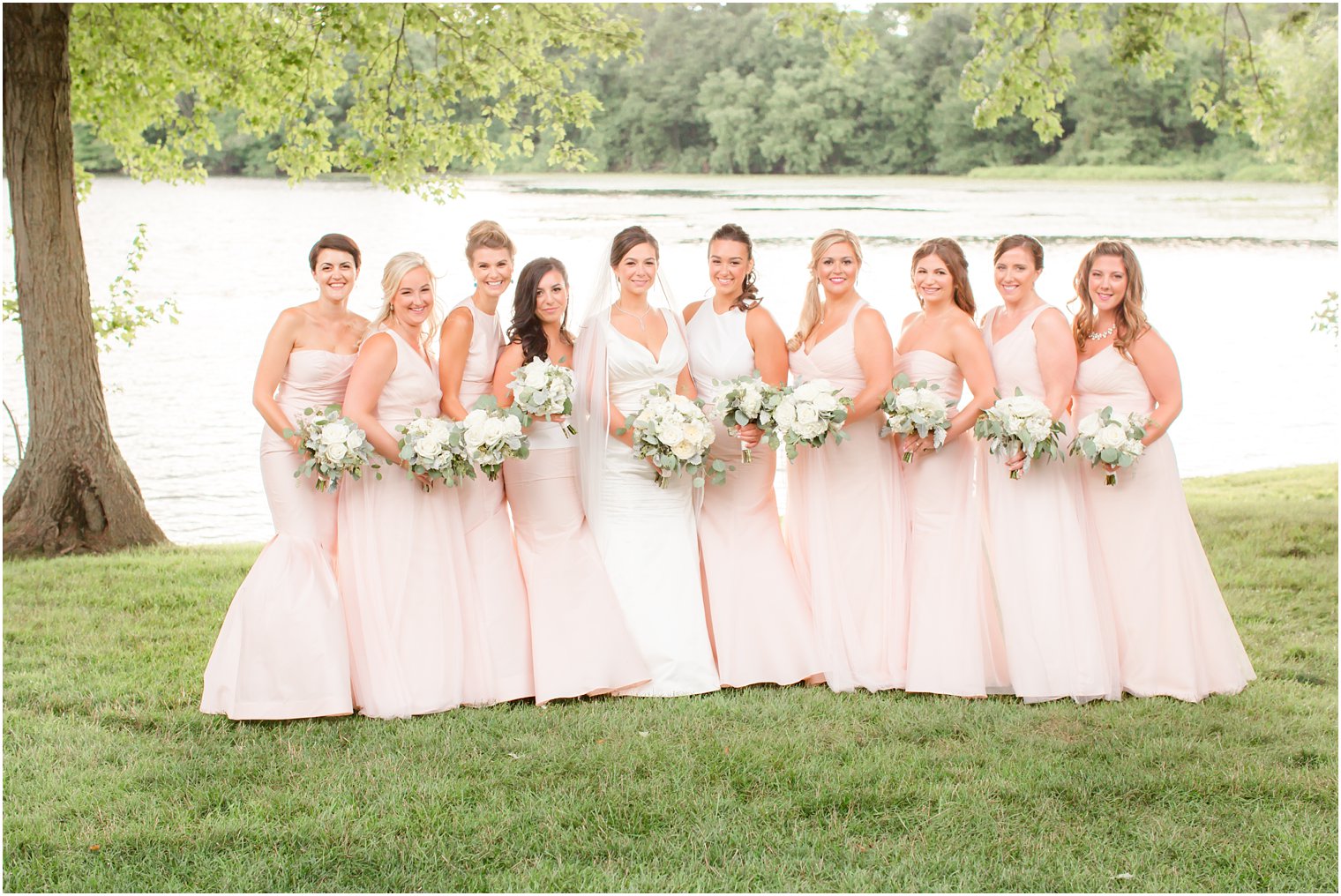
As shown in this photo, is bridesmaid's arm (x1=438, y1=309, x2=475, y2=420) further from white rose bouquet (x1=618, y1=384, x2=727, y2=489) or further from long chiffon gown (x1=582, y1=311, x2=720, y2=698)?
white rose bouquet (x1=618, y1=384, x2=727, y2=489)

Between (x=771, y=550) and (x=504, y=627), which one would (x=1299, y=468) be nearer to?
(x=771, y=550)

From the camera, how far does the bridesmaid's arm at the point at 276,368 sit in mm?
6812

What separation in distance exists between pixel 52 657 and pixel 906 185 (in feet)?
133

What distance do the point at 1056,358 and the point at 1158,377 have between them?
23.3 inches

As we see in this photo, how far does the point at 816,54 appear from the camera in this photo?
1576 inches

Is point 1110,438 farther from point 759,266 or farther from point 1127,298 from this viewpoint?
point 759,266

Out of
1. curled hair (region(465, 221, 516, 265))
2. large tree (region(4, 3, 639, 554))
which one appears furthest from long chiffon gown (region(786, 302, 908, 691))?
large tree (region(4, 3, 639, 554))

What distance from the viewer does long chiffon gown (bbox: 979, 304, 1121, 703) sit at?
22.8 ft

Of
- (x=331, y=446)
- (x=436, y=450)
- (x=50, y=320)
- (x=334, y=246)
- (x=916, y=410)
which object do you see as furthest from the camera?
(x=50, y=320)

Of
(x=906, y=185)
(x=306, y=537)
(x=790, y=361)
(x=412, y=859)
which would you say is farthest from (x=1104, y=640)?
(x=906, y=185)

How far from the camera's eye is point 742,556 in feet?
24.2

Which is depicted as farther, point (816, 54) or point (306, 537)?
point (816, 54)

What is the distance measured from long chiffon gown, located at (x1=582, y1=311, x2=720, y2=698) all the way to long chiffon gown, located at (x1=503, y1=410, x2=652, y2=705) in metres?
0.10

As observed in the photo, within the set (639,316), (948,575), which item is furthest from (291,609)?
(948,575)
